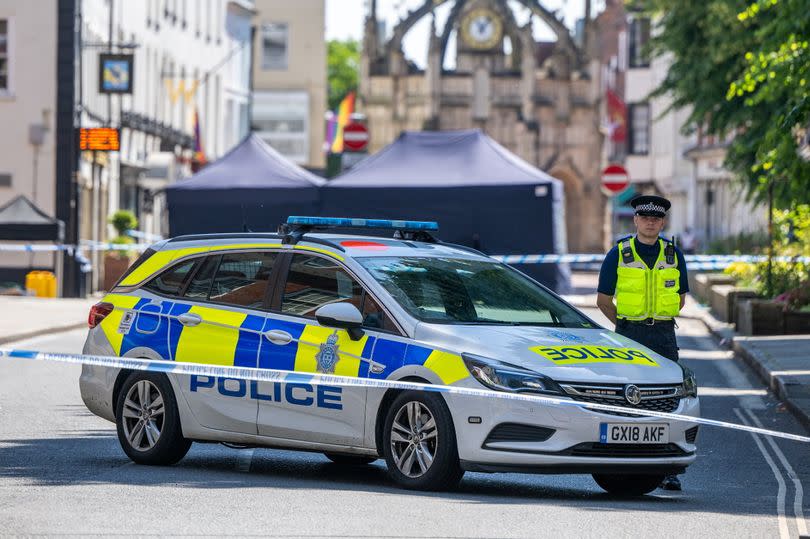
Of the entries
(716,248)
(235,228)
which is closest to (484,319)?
(235,228)

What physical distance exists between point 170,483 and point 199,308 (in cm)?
153

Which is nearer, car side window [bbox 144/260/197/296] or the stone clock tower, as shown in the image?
car side window [bbox 144/260/197/296]

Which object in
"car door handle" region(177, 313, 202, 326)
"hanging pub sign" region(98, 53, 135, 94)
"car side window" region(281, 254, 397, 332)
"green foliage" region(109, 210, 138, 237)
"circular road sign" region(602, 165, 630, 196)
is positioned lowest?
"car door handle" region(177, 313, 202, 326)

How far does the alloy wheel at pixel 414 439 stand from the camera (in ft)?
35.9

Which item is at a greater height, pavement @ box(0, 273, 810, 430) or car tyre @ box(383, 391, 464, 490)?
car tyre @ box(383, 391, 464, 490)

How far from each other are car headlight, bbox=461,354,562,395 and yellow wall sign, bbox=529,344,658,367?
179 mm

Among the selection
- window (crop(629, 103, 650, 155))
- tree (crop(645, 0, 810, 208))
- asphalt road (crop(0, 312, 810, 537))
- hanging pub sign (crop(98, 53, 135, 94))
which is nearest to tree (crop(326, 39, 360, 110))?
window (crop(629, 103, 650, 155))

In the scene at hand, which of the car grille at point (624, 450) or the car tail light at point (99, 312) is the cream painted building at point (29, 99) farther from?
the car grille at point (624, 450)

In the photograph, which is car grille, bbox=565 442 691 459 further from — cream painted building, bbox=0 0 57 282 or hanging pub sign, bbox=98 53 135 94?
cream painted building, bbox=0 0 57 282

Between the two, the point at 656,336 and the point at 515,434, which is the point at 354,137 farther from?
the point at 515,434

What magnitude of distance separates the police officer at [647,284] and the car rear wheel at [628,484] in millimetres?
1393

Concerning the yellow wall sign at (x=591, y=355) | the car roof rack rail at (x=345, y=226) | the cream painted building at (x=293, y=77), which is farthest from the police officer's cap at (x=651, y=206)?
the cream painted building at (x=293, y=77)

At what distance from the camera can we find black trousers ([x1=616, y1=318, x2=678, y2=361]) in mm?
12773

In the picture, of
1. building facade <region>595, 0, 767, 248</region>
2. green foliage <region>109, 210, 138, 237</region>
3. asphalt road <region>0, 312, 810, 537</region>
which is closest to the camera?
asphalt road <region>0, 312, 810, 537</region>
